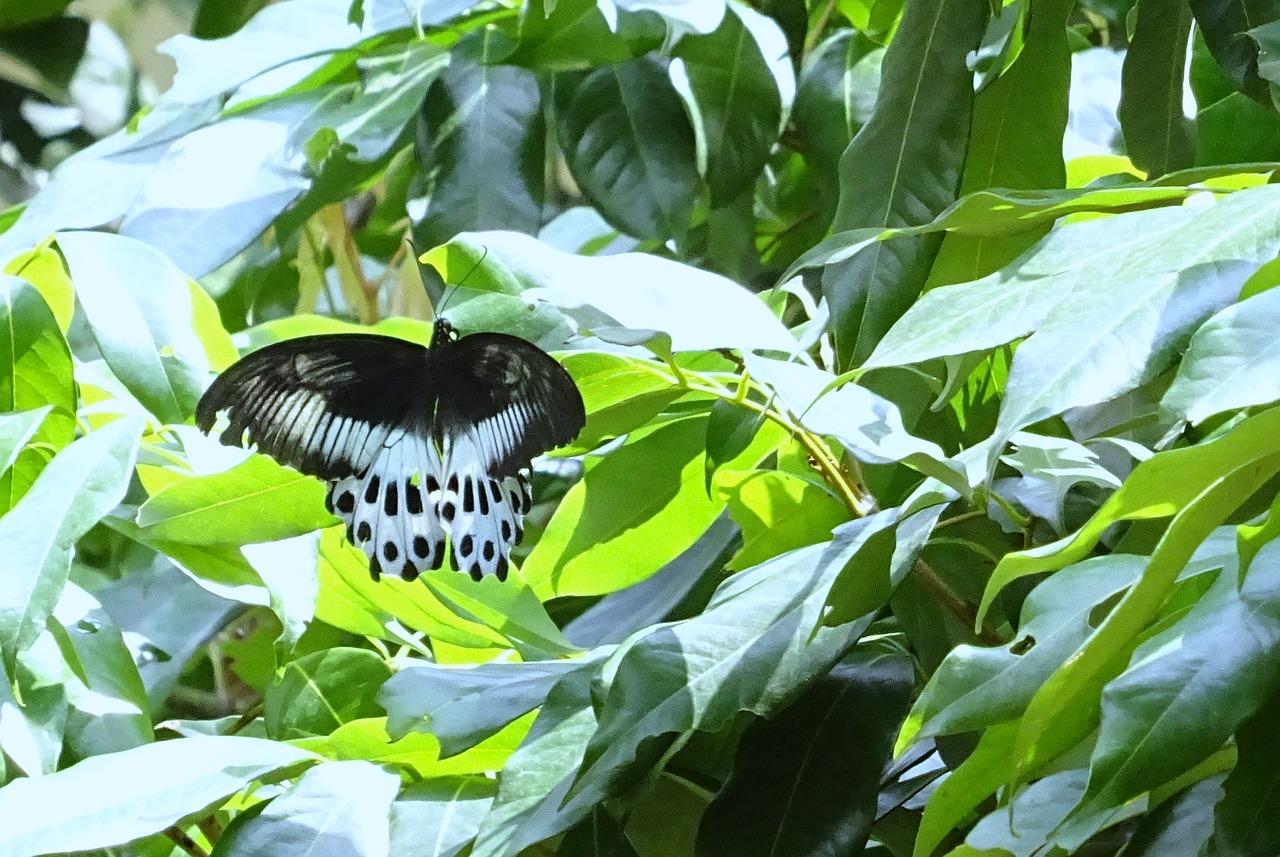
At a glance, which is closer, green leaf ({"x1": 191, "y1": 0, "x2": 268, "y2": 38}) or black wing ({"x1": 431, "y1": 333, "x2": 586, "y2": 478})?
black wing ({"x1": 431, "y1": 333, "x2": 586, "y2": 478})

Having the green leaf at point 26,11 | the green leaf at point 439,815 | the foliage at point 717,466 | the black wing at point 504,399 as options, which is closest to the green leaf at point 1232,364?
the foliage at point 717,466

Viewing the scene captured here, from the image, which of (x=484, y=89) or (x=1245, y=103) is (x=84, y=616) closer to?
(x=484, y=89)

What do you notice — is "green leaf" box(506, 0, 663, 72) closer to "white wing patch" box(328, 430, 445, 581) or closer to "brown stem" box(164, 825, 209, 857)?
"white wing patch" box(328, 430, 445, 581)

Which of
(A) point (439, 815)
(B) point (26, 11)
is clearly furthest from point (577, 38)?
(B) point (26, 11)

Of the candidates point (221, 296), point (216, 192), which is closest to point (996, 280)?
point (216, 192)

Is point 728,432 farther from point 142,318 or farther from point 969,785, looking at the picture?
point 142,318

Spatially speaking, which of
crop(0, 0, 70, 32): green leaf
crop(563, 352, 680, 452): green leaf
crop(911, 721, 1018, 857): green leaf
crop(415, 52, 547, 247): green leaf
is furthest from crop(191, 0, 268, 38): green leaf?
crop(911, 721, 1018, 857): green leaf
